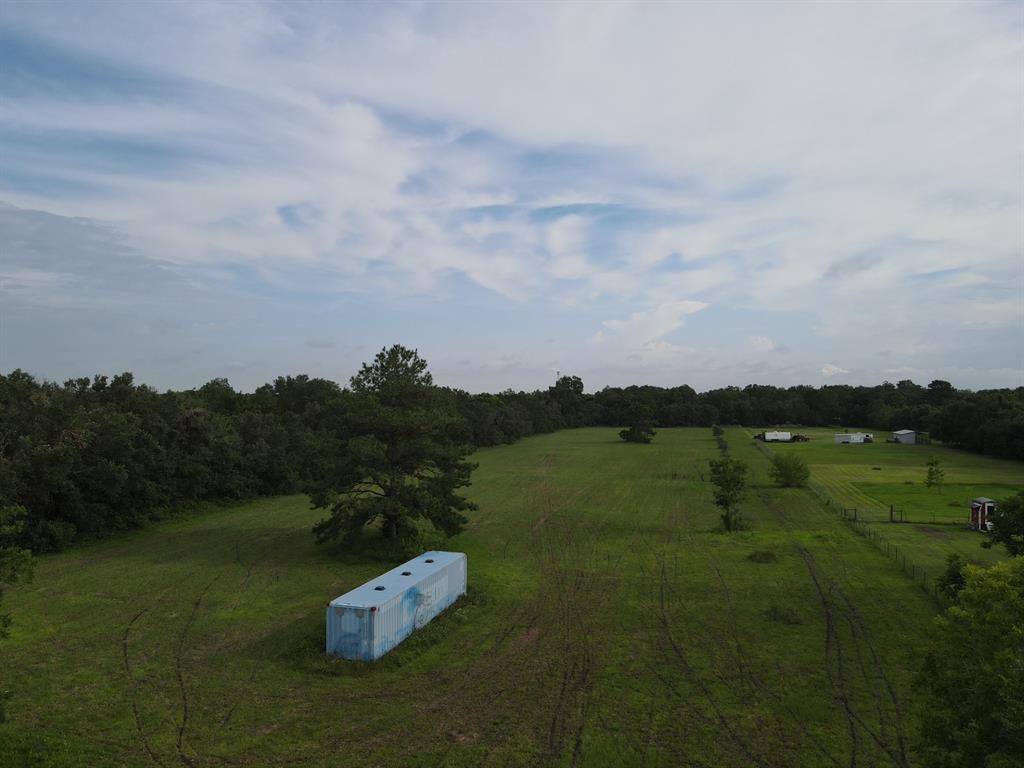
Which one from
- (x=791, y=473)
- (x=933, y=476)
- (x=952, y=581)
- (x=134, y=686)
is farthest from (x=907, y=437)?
(x=134, y=686)

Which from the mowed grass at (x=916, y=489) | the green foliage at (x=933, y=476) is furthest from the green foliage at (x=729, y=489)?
the green foliage at (x=933, y=476)

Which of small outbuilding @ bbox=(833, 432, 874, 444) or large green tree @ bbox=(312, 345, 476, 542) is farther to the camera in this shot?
small outbuilding @ bbox=(833, 432, 874, 444)

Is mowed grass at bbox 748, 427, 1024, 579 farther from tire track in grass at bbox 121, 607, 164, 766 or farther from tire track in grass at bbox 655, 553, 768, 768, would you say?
tire track in grass at bbox 121, 607, 164, 766

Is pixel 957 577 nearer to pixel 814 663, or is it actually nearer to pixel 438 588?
pixel 814 663

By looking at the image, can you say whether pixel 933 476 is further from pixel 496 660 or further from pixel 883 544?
pixel 496 660

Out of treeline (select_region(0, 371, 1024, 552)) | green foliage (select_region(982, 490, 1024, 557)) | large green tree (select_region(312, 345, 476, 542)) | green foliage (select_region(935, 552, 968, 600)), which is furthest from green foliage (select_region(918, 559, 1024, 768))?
large green tree (select_region(312, 345, 476, 542))

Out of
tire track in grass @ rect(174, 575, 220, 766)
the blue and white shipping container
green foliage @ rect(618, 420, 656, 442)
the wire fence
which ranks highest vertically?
green foliage @ rect(618, 420, 656, 442)

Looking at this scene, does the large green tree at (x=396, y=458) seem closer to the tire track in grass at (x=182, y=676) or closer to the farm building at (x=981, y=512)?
the tire track in grass at (x=182, y=676)
